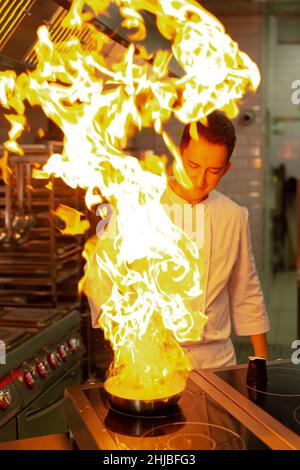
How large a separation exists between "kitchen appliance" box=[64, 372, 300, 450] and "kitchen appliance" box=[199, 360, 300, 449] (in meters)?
0.02

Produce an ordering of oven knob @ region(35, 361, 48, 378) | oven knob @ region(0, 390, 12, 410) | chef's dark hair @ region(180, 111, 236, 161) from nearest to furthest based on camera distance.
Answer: chef's dark hair @ region(180, 111, 236, 161)
oven knob @ region(0, 390, 12, 410)
oven knob @ region(35, 361, 48, 378)

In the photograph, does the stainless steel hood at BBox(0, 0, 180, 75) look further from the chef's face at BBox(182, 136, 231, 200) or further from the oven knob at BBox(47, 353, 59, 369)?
the oven knob at BBox(47, 353, 59, 369)

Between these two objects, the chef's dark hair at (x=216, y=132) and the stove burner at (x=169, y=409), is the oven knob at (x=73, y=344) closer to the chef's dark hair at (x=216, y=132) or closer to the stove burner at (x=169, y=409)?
the chef's dark hair at (x=216, y=132)

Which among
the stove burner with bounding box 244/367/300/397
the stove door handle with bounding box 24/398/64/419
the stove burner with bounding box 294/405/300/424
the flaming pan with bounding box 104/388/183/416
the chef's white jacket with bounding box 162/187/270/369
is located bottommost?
the stove door handle with bounding box 24/398/64/419

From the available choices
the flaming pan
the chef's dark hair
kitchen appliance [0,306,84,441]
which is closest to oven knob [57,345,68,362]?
kitchen appliance [0,306,84,441]

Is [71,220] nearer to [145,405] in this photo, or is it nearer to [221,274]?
[221,274]

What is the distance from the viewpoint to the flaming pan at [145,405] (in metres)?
1.68

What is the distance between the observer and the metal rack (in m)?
3.63

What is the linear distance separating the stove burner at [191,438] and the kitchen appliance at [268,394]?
0.12m

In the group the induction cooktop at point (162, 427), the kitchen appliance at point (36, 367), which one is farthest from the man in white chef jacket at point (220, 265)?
the kitchen appliance at point (36, 367)
